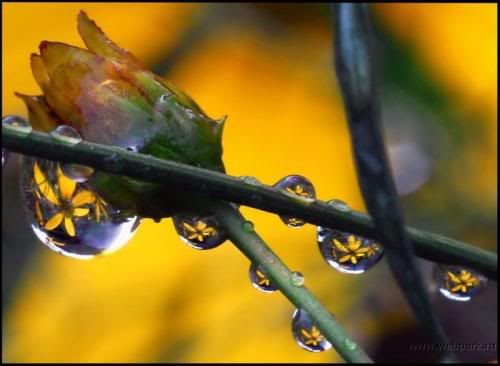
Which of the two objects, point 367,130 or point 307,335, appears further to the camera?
point 307,335

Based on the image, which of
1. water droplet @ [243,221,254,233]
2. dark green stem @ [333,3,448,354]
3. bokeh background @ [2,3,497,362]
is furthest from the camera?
bokeh background @ [2,3,497,362]

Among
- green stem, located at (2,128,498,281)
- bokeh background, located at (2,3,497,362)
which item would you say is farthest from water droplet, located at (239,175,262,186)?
bokeh background, located at (2,3,497,362)

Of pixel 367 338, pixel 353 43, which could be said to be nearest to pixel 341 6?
pixel 353 43

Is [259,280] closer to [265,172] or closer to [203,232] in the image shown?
[203,232]

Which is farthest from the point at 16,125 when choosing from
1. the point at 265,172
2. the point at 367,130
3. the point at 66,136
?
the point at 265,172

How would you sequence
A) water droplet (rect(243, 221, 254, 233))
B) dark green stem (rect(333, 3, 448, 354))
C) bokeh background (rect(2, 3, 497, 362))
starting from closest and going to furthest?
dark green stem (rect(333, 3, 448, 354))
water droplet (rect(243, 221, 254, 233))
bokeh background (rect(2, 3, 497, 362))

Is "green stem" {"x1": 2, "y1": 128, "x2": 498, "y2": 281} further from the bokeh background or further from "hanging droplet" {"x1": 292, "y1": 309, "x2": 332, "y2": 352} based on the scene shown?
the bokeh background

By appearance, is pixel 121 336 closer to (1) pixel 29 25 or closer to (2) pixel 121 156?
(1) pixel 29 25
